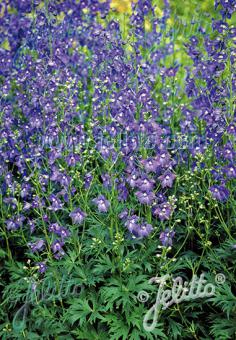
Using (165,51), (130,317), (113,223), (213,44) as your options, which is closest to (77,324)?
(130,317)

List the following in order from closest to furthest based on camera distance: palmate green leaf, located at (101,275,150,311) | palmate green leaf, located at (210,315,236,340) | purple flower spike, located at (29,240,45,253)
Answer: palmate green leaf, located at (210,315,236,340)
palmate green leaf, located at (101,275,150,311)
purple flower spike, located at (29,240,45,253)

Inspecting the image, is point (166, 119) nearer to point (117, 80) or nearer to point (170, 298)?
point (117, 80)

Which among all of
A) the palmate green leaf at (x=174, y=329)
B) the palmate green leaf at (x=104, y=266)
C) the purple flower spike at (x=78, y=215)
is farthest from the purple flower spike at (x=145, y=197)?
the palmate green leaf at (x=174, y=329)

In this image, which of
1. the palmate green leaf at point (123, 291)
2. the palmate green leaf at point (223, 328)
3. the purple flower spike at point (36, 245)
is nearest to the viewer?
the palmate green leaf at point (223, 328)

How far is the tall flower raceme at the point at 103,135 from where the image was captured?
5.00 metres

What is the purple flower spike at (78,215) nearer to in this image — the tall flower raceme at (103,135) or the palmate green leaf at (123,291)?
the tall flower raceme at (103,135)

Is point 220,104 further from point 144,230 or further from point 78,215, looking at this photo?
point 78,215

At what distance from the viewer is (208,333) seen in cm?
513

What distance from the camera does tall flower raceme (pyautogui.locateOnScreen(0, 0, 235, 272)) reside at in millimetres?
4996

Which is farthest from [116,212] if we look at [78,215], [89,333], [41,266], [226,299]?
[226,299]

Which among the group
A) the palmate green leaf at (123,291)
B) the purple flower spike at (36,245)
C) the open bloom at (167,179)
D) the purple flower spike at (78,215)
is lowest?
the palmate green leaf at (123,291)

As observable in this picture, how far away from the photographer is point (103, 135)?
17.7ft

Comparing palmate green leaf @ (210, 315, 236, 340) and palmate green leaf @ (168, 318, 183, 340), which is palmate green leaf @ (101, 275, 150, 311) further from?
palmate green leaf @ (210, 315, 236, 340)

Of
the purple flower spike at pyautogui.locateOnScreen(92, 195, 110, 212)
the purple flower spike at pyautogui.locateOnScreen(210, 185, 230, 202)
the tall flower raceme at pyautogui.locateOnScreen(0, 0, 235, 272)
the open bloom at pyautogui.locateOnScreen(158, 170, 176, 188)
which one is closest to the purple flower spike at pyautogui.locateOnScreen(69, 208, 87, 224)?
the tall flower raceme at pyautogui.locateOnScreen(0, 0, 235, 272)
